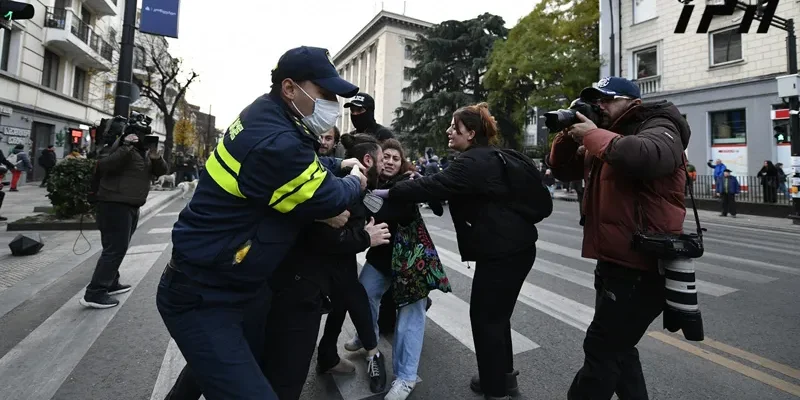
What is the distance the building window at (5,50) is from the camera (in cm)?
1889

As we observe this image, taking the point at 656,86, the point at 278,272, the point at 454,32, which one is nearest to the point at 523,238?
the point at 278,272

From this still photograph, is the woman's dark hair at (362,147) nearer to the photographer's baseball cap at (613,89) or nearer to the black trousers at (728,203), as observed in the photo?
the photographer's baseball cap at (613,89)

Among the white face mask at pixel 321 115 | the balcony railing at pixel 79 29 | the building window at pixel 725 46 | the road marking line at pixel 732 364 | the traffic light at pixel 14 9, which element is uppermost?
the balcony railing at pixel 79 29

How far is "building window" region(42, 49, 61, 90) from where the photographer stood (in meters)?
22.6

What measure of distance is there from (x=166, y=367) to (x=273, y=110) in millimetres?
2487

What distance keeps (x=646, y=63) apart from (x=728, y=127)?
5.77 metres

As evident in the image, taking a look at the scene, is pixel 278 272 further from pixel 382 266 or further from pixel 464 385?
pixel 464 385

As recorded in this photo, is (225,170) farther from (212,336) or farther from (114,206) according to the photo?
(114,206)

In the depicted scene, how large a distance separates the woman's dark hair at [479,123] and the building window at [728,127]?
22011 millimetres

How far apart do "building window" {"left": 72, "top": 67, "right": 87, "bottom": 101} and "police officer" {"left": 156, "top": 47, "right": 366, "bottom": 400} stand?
103 ft

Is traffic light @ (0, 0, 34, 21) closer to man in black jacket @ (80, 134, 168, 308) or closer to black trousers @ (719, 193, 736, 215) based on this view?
man in black jacket @ (80, 134, 168, 308)

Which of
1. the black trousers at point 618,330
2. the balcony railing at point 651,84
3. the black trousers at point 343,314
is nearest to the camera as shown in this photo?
the black trousers at point 618,330

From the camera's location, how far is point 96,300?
14.3 feet

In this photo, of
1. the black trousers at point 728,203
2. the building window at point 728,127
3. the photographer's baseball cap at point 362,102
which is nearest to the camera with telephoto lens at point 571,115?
the photographer's baseball cap at point 362,102
